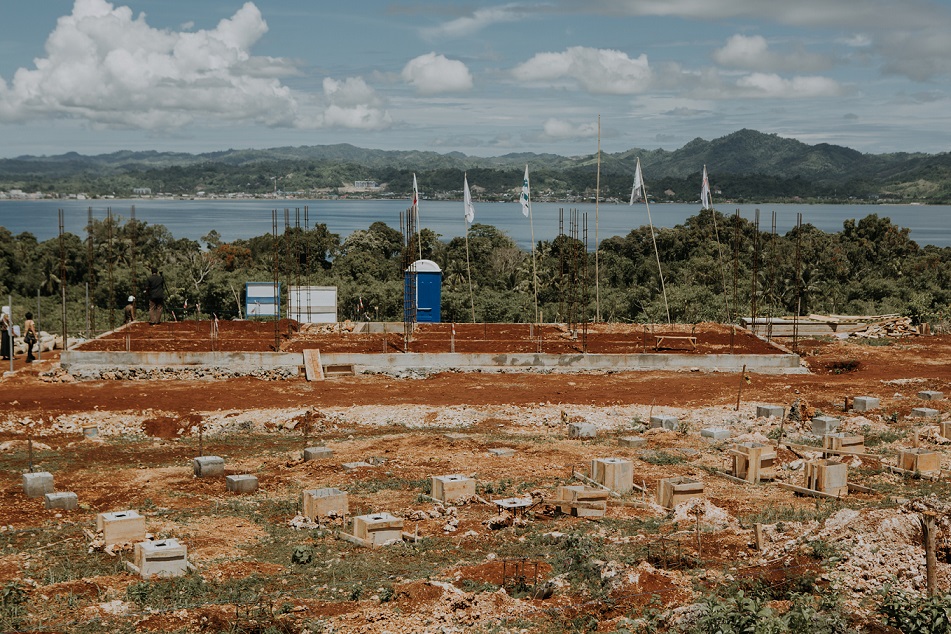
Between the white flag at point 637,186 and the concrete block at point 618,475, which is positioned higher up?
the white flag at point 637,186

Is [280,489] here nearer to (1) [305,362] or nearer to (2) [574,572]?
(2) [574,572]

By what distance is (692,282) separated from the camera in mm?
53438

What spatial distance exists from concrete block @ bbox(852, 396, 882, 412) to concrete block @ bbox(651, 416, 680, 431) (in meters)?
4.54

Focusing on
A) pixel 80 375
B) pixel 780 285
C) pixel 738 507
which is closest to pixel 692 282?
pixel 780 285

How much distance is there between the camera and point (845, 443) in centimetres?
1711

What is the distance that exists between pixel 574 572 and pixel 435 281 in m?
22.9

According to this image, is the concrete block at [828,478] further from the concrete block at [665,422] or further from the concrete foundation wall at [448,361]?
the concrete foundation wall at [448,361]

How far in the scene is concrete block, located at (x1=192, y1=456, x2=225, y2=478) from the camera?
619 inches

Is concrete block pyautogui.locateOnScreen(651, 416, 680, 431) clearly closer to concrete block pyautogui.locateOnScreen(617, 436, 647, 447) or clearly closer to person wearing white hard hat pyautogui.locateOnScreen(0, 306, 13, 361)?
concrete block pyautogui.locateOnScreen(617, 436, 647, 447)

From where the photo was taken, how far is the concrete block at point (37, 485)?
47.4ft

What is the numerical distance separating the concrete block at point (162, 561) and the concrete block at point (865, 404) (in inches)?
622

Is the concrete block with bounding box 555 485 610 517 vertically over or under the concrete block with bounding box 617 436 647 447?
over

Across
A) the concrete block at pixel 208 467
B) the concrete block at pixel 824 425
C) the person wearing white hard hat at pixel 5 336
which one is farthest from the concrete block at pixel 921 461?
the person wearing white hard hat at pixel 5 336

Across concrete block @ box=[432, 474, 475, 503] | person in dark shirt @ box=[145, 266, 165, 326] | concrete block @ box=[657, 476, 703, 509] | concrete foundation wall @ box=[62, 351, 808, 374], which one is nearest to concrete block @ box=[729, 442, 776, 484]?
concrete block @ box=[657, 476, 703, 509]
